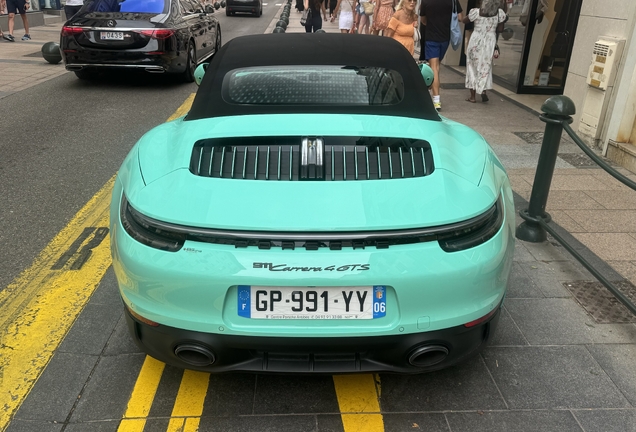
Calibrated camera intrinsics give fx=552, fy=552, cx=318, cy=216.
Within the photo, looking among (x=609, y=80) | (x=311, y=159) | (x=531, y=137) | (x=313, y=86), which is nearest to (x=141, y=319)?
(x=311, y=159)

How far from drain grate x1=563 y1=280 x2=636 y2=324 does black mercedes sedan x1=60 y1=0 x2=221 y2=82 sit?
25.6 feet

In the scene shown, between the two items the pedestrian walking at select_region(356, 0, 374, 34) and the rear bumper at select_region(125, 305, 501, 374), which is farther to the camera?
the pedestrian walking at select_region(356, 0, 374, 34)

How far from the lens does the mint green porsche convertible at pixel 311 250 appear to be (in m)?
2.03

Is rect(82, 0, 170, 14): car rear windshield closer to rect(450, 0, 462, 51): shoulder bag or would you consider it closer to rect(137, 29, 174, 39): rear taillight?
rect(137, 29, 174, 39): rear taillight

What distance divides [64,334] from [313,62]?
2025 millimetres

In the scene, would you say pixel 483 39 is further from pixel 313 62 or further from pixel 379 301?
pixel 379 301

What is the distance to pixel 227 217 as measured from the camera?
205cm

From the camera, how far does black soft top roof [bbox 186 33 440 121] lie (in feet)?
9.19

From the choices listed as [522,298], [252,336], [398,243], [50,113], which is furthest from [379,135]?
[50,113]

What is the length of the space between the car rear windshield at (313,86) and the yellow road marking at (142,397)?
1401 mm

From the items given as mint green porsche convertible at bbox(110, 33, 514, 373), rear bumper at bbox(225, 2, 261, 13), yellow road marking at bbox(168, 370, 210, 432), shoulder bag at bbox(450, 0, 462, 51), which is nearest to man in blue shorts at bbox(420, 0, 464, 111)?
shoulder bag at bbox(450, 0, 462, 51)

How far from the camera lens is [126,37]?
29.7 feet

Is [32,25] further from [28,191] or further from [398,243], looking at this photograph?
[398,243]

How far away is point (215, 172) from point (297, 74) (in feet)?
3.40
